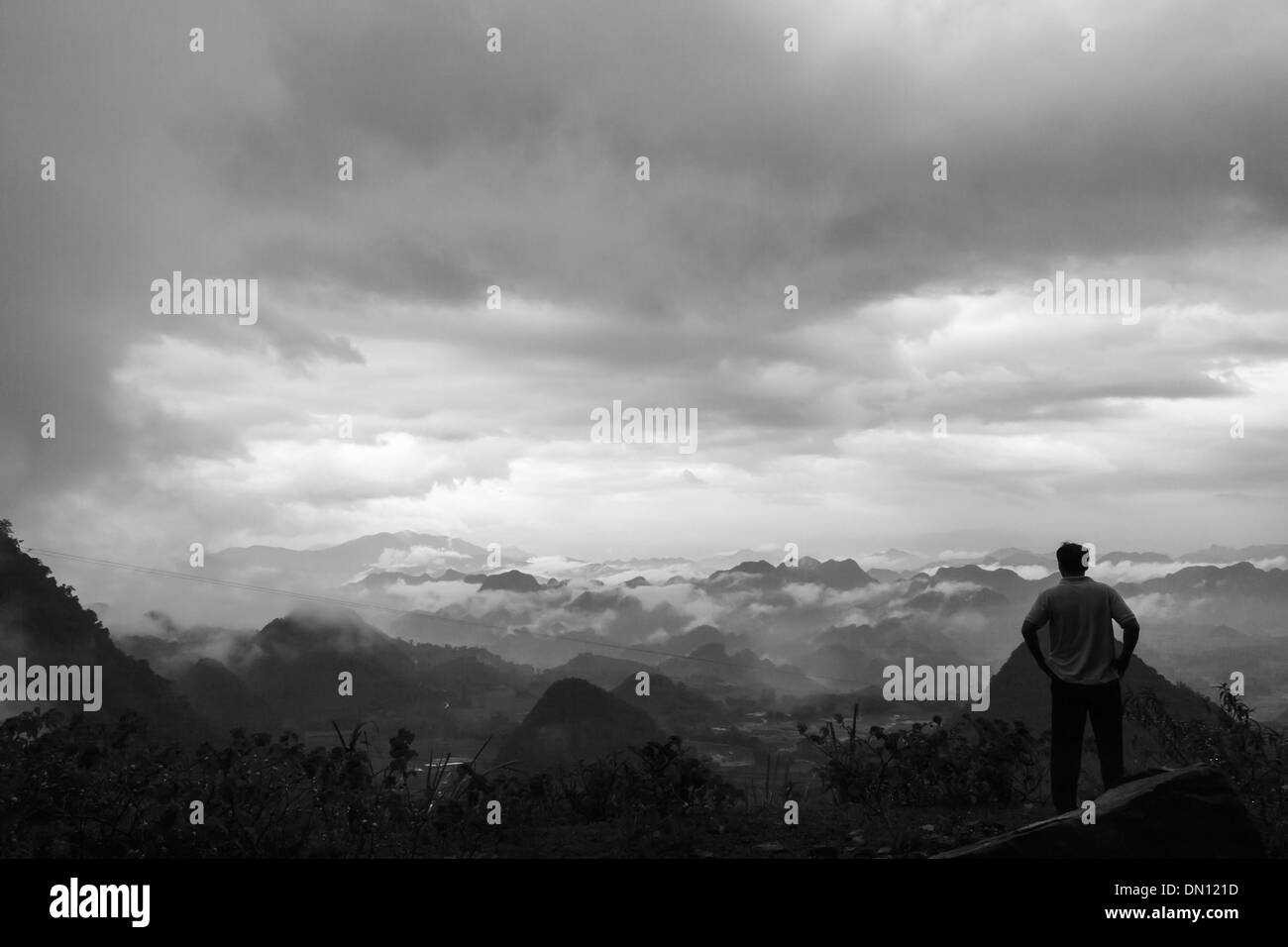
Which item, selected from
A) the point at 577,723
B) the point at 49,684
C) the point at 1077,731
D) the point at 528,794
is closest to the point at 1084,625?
the point at 1077,731

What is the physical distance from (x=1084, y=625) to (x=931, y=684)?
4185 millimetres

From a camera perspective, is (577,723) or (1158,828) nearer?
(1158,828)

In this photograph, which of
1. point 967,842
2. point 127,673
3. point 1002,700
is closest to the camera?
point 967,842

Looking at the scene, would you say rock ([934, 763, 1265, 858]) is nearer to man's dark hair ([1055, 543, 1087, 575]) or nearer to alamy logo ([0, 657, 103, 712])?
man's dark hair ([1055, 543, 1087, 575])

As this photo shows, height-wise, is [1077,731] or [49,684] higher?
[49,684]

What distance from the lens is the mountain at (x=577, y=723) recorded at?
100812mm

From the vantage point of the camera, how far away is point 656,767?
1090cm

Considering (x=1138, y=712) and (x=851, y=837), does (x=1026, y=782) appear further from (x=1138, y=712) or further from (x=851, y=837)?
(x=851, y=837)

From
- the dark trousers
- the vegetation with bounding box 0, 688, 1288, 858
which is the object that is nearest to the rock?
the vegetation with bounding box 0, 688, 1288, 858

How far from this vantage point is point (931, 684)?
14.4 meters

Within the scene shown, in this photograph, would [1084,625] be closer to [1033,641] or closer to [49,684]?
[1033,641]
